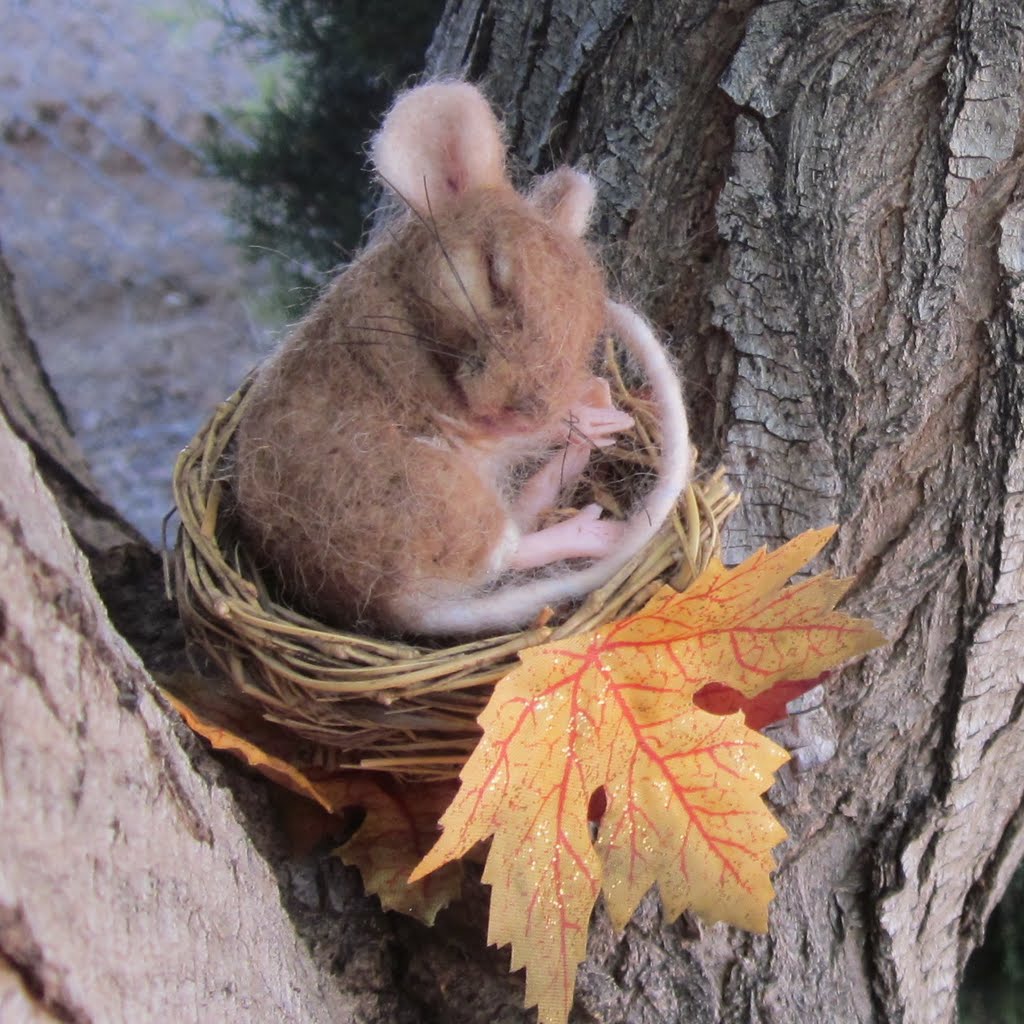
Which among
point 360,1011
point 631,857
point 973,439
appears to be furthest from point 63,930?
point 973,439

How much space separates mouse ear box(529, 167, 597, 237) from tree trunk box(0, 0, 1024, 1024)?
124 mm

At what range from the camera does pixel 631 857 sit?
2.60 ft

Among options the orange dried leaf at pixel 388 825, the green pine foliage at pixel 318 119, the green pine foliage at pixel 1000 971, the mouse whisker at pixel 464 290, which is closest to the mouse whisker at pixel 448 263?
the mouse whisker at pixel 464 290

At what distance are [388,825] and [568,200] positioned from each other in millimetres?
547

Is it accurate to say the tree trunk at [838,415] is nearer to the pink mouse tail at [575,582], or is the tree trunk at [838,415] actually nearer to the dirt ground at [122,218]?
the pink mouse tail at [575,582]

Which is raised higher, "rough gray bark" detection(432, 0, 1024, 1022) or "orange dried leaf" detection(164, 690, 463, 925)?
"rough gray bark" detection(432, 0, 1024, 1022)

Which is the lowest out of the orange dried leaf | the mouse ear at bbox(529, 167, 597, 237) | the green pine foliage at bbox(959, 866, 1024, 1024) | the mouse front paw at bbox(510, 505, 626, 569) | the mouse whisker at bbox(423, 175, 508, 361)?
the green pine foliage at bbox(959, 866, 1024, 1024)

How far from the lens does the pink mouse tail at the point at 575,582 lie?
2.91 feet

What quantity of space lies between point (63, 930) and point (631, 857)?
44 centimetres

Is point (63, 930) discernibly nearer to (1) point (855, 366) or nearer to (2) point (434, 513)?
(2) point (434, 513)

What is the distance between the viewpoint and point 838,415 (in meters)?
1.00

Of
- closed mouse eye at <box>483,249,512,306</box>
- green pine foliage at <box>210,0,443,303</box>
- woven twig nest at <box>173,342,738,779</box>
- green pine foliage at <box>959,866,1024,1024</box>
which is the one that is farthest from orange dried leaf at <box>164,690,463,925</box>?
green pine foliage at <box>959,866,1024,1024</box>

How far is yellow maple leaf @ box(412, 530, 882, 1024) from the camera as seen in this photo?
2.49 feet

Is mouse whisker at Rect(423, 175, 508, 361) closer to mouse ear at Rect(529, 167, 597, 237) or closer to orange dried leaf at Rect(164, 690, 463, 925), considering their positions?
mouse ear at Rect(529, 167, 597, 237)
